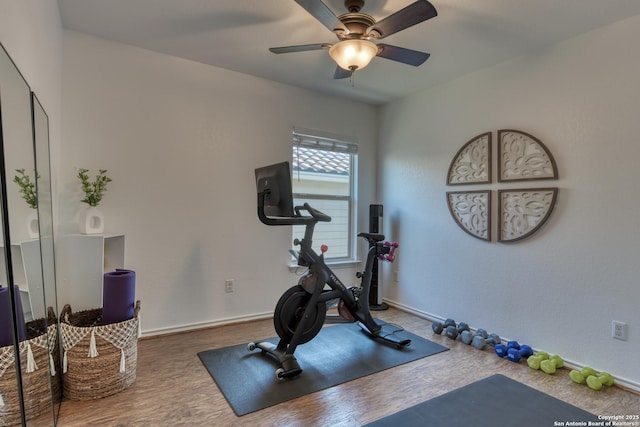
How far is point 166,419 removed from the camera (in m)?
1.85

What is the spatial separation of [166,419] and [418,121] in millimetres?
3548

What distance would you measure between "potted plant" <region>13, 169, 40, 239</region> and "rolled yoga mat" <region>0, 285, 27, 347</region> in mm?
347

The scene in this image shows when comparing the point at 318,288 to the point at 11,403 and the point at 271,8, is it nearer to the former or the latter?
the point at 11,403

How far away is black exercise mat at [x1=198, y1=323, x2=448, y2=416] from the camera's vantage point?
211 centimetres

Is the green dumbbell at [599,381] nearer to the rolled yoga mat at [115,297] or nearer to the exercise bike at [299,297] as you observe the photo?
the exercise bike at [299,297]

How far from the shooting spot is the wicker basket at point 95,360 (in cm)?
201

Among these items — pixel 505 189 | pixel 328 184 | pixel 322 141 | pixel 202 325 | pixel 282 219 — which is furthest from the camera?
pixel 328 184

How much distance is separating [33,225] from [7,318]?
0.48 m

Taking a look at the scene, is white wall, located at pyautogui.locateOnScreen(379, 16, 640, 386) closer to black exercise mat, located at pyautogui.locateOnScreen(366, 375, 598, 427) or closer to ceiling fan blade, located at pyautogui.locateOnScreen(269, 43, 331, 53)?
black exercise mat, located at pyautogui.locateOnScreen(366, 375, 598, 427)

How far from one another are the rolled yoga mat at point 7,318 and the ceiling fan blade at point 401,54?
7.27 feet

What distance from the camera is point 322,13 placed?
5.94 ft

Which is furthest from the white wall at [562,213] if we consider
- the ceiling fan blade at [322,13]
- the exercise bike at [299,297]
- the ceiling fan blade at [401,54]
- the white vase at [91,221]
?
the white vase at [91,221]

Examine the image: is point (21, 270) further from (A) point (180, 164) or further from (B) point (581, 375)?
(B) point (581, 375)

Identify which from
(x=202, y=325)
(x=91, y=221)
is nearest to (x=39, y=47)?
(x=91, y=221)
